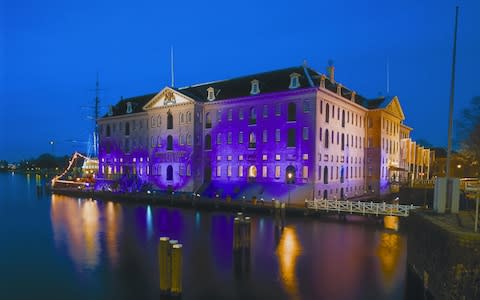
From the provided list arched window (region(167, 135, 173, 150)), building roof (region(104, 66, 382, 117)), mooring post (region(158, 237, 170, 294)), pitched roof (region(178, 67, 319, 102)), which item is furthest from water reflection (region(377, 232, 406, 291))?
arched window (region(167, 135, 173, 150))

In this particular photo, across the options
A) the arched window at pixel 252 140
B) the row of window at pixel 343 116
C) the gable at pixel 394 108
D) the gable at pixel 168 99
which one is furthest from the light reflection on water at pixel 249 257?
the gable at pixel 394 108

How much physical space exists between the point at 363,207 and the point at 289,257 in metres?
13.9

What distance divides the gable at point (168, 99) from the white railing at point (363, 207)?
23.6 meters

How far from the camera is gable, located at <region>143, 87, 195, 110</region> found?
4759 centimetres

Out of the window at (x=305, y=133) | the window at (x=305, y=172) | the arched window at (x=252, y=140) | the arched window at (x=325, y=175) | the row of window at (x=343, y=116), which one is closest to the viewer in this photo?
the window at (x=305, y=172)

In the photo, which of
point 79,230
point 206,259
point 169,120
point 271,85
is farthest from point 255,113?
point 206,259

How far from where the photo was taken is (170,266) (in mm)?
13211

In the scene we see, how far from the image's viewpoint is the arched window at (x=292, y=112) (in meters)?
39.2

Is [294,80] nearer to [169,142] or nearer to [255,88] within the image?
[255,88]

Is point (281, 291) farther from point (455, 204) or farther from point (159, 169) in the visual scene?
point (159, 169)

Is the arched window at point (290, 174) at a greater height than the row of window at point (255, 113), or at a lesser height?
lesser

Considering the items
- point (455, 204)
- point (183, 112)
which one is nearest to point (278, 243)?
point (455, 204)

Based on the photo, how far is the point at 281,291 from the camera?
573 inches

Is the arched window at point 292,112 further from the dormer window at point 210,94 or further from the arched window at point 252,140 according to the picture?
the dormer window at point 210,94
